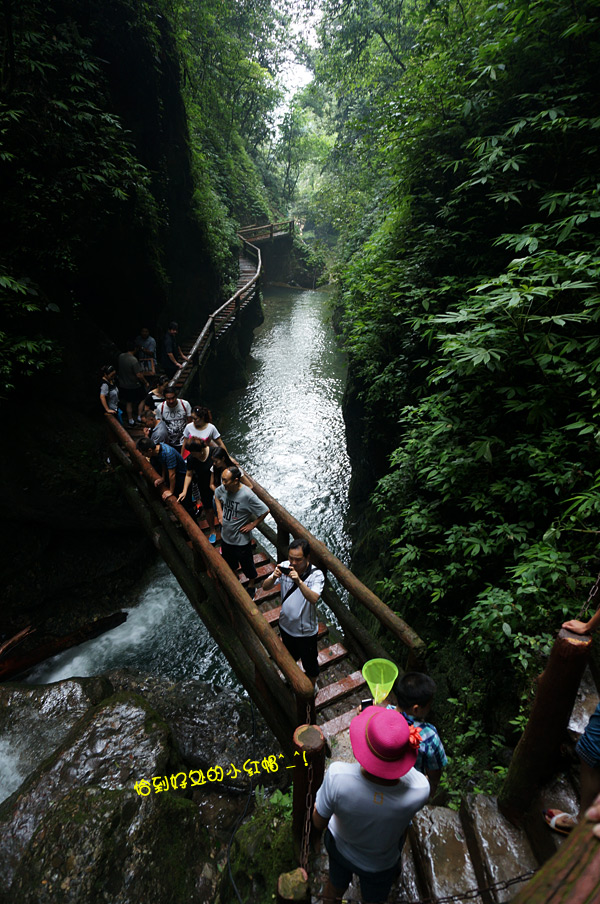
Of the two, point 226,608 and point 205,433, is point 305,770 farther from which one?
point 205,433

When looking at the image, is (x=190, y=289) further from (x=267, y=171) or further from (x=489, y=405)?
(x=267, y=171)

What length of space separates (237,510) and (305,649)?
1565mm

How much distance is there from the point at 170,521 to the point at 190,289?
10.8 meters

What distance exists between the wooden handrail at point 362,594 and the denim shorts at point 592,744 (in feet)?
3.82

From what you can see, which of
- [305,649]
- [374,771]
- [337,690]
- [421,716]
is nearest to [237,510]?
[305,649]

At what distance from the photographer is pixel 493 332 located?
3.71 metres

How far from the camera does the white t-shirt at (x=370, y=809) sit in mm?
1948

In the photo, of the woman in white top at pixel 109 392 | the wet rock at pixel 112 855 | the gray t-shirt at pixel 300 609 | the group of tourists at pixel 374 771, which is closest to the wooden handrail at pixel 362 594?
the gray t-shirt at pixel 300 609

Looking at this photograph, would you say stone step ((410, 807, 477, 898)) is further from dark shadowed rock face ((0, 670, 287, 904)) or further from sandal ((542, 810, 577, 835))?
dark shadowed rock face ((0, 670, 287, 904))

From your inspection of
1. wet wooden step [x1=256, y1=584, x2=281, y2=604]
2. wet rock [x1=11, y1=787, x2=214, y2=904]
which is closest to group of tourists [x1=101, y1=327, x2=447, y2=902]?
wet wooden step [x1=256, y1=584, x2=281, y2=604]

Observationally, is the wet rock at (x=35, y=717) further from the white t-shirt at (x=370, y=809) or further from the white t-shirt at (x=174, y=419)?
the white t-shirt at (x=370, y=809)

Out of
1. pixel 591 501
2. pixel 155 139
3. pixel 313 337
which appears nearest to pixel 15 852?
pixel 591 501

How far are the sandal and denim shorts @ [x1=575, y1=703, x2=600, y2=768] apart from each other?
0.39 metres

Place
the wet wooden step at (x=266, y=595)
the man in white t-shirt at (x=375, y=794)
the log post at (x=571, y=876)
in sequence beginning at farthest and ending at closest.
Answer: the wet wooden step at (x=266, y=595)
the man in white t-shirt at (x=375, y=794)
the log post at (x=571, y=876)
